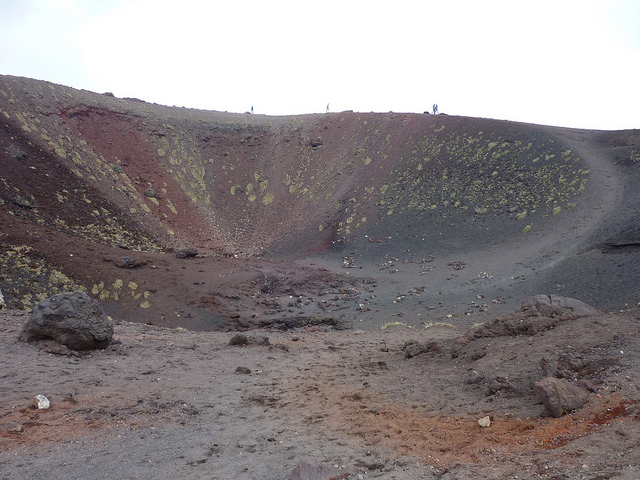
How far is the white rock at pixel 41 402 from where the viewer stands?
5.93 metres

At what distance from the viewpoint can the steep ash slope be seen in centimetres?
1841

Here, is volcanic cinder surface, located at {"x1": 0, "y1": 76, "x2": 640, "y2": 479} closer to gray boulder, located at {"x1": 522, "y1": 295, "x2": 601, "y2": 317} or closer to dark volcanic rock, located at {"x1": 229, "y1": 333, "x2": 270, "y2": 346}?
dark volcanic rock, located at {"x1": 229, "y1": 333, "x2": 270, "y2": 346}

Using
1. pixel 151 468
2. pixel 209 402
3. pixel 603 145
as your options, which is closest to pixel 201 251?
pixel 209 402

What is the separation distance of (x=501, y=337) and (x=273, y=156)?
107 feet

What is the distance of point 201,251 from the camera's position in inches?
1117

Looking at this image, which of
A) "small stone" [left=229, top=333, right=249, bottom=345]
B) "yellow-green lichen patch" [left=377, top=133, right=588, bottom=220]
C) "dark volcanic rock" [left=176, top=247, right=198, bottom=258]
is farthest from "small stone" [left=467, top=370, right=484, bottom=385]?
"yellow-green lichen patch" [left=377, top=133, right=588, bottom=220]

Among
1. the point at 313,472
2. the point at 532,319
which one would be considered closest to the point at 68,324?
the point at 313,472

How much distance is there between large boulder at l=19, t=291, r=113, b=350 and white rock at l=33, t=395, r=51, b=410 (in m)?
2.59

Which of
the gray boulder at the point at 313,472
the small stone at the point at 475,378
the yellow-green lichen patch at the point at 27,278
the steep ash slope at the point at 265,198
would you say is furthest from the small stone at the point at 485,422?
the yellow-green lichen patch at the point at 27,278

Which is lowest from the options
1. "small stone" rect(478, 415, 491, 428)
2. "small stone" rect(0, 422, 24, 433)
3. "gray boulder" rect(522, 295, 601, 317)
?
"small stone" rect(0, 422, 24, 433)

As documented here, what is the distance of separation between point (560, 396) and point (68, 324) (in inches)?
319

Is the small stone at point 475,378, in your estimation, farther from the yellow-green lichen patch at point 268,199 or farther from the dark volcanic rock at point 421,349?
the yellow-green lichen patch at point 268,199

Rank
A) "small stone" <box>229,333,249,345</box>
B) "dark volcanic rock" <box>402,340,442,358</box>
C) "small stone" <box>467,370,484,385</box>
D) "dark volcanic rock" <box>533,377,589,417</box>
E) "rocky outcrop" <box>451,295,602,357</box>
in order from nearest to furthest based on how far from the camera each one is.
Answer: "dark volcanic rock" <box>533,377,589,417</box> → "small stone" <box>467,370,484,385</box> → "rocky outcrop" <box>451,295,602,357</box> → "dark volcanic rock" <box>402,340,442,358</box> → "small stone" <box>229,333,249,345</box>

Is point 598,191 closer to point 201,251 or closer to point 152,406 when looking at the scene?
point 201,251
